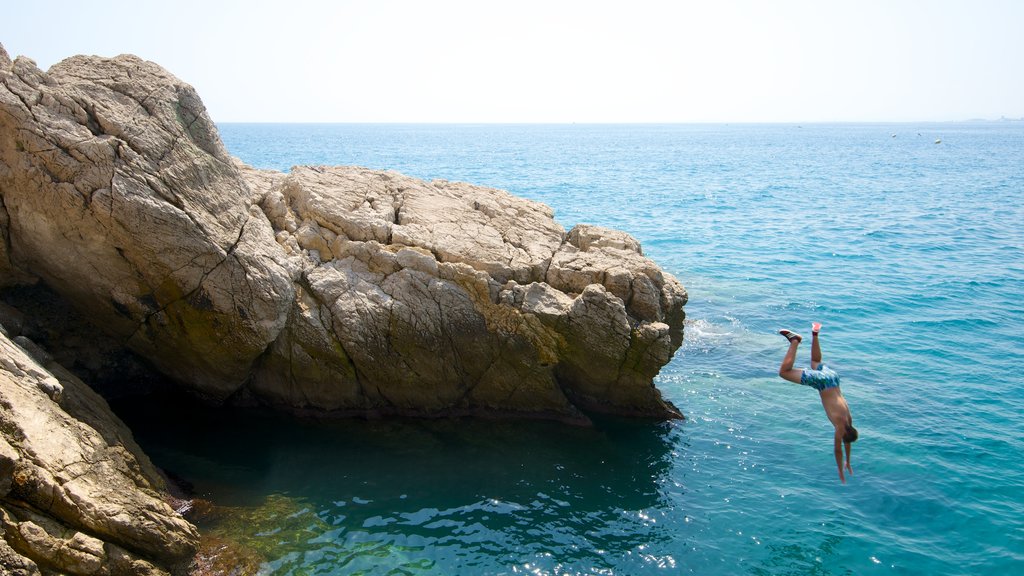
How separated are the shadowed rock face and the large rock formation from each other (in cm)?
315

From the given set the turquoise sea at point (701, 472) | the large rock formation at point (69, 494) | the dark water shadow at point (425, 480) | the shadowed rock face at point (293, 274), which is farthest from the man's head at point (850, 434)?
the large rock formation at point (69, 494)

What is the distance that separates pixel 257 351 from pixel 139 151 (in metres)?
5.25

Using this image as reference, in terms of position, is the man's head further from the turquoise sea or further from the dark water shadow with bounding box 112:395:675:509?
the dark water shadow with bounding box 112:395:675:509

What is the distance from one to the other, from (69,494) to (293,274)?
743 cm

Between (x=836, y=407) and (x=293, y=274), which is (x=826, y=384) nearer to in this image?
(x=836, y=407)

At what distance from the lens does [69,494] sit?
10.5 m

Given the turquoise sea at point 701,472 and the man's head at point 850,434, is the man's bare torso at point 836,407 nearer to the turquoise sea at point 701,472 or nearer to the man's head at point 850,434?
the man's head at point 850,434

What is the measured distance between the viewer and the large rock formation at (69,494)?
9969 millimetres

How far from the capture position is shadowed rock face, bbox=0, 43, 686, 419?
48.4 ft

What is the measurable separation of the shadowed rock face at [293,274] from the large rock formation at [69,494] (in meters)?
3.15

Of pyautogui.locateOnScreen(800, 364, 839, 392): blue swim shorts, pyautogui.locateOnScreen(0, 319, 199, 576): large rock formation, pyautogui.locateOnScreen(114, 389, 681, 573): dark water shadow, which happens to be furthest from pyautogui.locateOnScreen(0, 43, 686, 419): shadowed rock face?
pyautogui.locateOnScreen(800, 364, 839, 392): blue swim shorts

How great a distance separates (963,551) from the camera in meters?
13.9

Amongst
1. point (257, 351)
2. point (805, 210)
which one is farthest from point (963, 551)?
point (805, 210)

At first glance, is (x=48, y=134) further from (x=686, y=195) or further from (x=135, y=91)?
(x=686, y=195)
